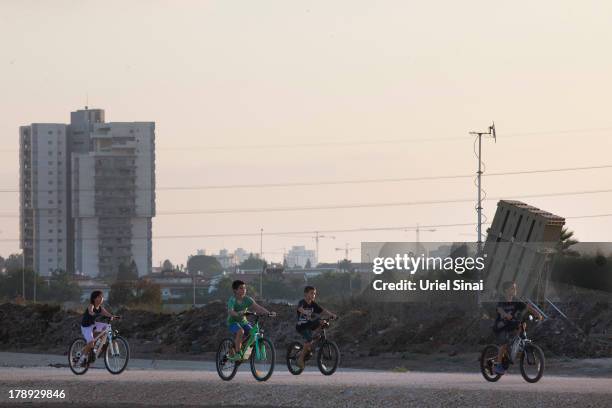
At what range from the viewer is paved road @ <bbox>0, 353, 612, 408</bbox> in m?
26.1

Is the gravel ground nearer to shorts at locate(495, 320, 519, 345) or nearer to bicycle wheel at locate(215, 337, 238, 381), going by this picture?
bicycle wheel at locate(215, 337, 238, 381)

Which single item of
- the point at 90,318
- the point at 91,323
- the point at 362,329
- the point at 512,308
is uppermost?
the point at 512,308

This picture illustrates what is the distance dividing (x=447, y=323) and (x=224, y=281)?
10554 cm

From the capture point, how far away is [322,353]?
2978cm

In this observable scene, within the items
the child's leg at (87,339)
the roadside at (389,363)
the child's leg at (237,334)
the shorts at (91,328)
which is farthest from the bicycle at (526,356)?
the roadside at (389,363)

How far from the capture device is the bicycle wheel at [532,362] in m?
28.1

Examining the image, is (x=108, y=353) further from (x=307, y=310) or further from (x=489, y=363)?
(x=489, y=363)

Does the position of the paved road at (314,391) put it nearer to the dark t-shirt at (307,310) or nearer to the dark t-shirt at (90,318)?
the dark t-shirt at (90,318)

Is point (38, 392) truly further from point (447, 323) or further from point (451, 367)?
point (447, 323)

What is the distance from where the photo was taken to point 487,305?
2232 inches

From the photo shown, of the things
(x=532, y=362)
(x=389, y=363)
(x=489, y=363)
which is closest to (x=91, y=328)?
(x=489, y=363)

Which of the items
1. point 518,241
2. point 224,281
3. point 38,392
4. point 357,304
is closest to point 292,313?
point 357,304

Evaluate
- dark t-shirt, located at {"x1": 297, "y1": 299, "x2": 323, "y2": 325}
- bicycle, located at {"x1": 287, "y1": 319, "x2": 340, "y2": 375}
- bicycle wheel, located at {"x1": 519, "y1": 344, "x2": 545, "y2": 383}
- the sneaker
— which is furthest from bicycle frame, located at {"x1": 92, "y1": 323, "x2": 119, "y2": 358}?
bicycle wheel, located at {"x1": 519, "y1": 344, "x2": 545, "y2": 383}

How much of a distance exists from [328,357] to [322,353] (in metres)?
0.16
